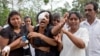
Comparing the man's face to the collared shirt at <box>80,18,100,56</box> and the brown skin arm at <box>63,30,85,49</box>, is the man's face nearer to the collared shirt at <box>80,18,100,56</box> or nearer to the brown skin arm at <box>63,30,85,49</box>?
the collared shirt at <box>80,18,100,56</box>

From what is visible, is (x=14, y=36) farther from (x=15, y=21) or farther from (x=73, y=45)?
(x=73, y=45)

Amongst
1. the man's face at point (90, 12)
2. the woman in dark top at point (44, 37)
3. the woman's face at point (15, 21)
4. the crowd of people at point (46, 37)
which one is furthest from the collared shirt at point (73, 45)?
the woman's face at point (15, 21)

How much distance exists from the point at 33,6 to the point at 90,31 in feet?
56.1

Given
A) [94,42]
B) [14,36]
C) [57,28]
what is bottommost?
[94,42]

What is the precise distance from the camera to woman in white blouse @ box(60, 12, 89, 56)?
3720 mm

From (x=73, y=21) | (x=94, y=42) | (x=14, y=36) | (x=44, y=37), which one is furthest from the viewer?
(x=94, y=42)

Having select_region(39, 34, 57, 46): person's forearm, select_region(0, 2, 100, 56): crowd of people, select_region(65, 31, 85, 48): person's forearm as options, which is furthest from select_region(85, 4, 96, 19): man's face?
select_region(39, 34, 57, 46): person's forearm

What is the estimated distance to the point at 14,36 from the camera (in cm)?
398

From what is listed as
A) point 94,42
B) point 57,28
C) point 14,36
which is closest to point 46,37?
point 57,28

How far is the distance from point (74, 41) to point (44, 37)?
39 centimetres

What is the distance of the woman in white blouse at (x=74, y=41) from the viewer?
3.72 meters

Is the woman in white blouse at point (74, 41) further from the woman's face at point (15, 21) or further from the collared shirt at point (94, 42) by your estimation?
the woman's face at point (15, 21)

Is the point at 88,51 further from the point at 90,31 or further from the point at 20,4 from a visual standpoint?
the point at 20,4

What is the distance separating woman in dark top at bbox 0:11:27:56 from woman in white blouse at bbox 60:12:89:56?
22.8 inches
